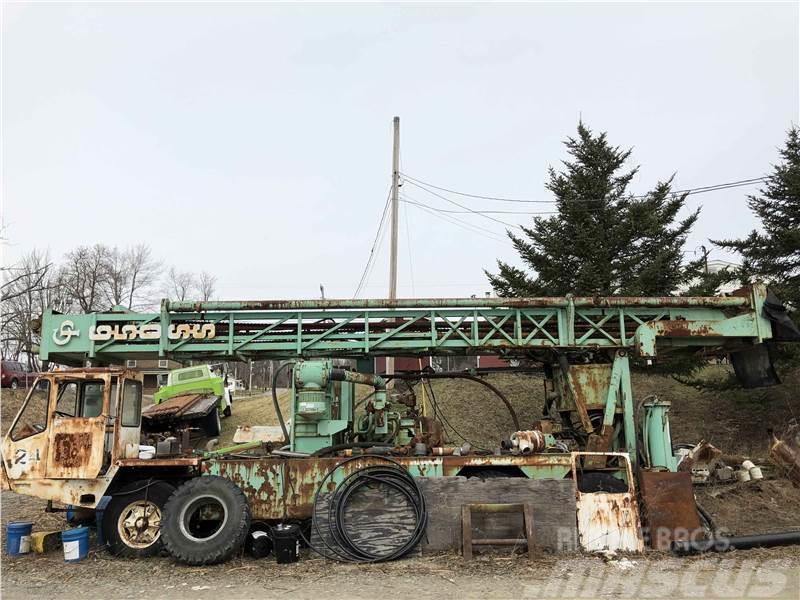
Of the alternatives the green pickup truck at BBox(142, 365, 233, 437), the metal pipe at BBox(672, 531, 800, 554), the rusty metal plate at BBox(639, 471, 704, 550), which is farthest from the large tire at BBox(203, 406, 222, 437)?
the metal pipe at BBox(672, 531, 800, 554)

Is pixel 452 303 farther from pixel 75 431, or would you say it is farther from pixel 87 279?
pixel 87 279

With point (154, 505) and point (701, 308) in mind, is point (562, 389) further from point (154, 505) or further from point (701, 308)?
point (154, 505)

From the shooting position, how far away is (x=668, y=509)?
8.80 metres

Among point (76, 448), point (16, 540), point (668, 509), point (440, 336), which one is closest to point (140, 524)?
point (76, 448)

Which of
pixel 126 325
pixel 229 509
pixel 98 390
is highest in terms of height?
pixel 126 325

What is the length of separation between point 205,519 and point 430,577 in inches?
140

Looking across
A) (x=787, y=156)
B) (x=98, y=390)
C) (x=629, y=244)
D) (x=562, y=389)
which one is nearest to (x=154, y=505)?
(x=98, y=390)

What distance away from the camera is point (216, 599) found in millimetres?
6910

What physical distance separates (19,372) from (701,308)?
A: 2985cm

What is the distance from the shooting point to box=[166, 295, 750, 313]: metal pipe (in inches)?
407

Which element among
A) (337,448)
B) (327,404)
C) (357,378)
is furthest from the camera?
(357,378)

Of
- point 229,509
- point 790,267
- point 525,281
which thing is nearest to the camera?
point 229,509

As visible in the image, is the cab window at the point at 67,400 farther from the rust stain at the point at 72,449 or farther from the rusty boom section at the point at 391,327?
the rusty boom section at the point at 391,327

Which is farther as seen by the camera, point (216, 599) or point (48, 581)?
point (48, 581)
